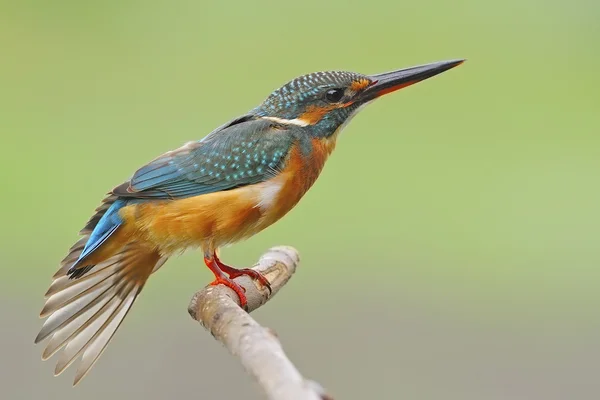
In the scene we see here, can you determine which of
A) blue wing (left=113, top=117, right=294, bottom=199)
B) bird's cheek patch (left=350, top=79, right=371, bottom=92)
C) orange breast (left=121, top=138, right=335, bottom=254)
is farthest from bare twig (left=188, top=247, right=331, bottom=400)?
bird's cheek patch (left=350, top=79, right=371, bottom=92)

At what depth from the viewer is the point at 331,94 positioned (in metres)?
3.44

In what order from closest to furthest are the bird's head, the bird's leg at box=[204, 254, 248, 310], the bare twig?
the bare twig → the bird's leg at box=[204, 254, 248, 310] → the bird's head

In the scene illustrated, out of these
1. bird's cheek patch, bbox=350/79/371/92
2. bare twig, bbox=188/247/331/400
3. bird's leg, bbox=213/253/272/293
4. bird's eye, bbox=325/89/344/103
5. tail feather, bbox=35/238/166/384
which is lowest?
bare twig, bbox=188/247/331/400

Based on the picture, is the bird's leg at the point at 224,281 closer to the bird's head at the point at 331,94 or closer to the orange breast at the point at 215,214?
the orange breast at the point at 215,214

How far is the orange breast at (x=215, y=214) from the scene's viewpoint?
132 inches

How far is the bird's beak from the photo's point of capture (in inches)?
132

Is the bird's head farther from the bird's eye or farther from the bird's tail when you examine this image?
the bird's tail

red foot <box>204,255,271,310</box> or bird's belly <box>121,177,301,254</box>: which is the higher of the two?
bird's belly <box>121,177,301,254</box>

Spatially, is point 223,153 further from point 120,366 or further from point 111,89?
point 111,89

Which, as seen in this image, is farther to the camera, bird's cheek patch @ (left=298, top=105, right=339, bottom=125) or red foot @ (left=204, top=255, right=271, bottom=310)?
bird's cheek patch @ (left=298, top=105, right=339, bottom=125)

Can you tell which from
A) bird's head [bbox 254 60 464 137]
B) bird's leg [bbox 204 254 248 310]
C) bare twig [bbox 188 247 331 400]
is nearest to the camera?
bare twig [bbox 188 247 331 400]

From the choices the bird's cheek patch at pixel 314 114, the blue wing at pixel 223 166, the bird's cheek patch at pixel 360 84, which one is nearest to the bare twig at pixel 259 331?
the blue wing at pixel 223 166

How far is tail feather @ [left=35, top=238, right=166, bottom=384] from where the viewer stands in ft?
11.0

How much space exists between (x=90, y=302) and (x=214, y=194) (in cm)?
54
